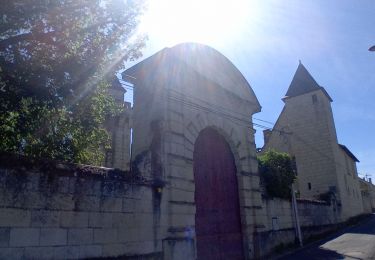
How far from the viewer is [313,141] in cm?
2238

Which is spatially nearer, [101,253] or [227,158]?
[101,253]

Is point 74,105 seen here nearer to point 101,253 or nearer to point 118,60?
point 118,60

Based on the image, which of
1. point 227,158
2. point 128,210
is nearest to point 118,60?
point 128,210

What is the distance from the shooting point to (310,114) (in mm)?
22938

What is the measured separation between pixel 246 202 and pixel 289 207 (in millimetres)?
3495

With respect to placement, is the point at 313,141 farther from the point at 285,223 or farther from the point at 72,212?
the point at 72,212

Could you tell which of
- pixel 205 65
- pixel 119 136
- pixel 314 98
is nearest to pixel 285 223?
pixel 205 65

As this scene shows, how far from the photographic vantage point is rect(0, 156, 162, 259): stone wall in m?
4.86

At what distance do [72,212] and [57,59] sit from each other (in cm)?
251

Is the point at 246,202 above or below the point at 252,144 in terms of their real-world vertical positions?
below

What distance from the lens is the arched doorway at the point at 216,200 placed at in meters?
8.47

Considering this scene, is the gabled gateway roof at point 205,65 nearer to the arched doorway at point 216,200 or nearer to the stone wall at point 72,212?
the arched doorway at point 216,200

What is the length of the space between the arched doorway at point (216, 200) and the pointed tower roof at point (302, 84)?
1550cm

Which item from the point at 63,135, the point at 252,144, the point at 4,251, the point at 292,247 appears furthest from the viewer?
the point at 292,247
